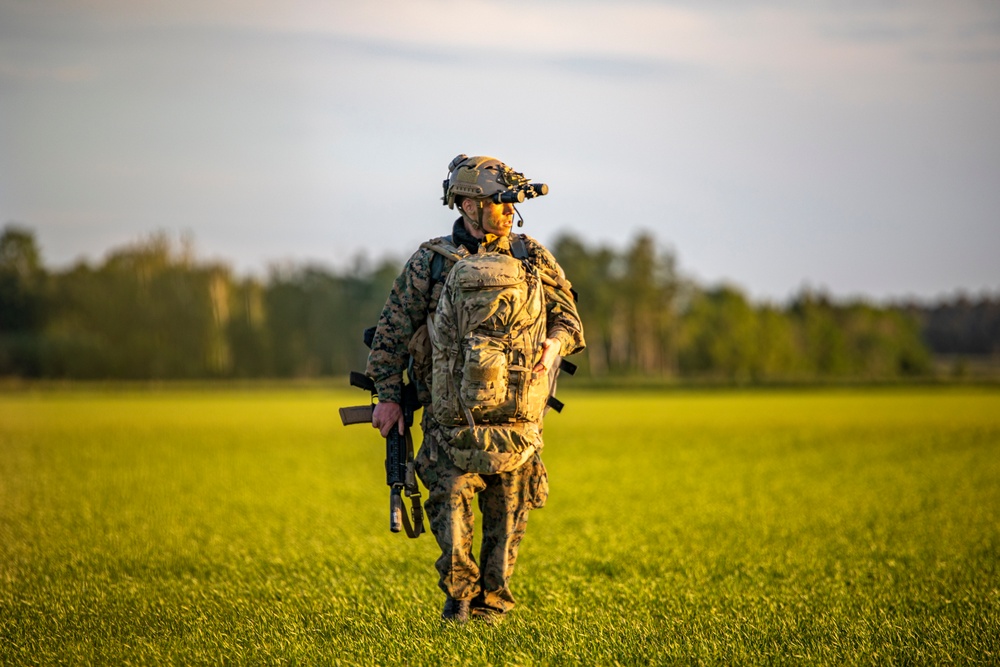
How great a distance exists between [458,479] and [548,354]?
89 centimetres

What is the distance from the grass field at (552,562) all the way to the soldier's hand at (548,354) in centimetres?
149

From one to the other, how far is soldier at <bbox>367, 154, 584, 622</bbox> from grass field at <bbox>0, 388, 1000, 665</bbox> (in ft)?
1.20

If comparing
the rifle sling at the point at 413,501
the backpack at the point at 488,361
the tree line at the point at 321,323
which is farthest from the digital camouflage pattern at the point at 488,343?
the tree line at the point at 321,323

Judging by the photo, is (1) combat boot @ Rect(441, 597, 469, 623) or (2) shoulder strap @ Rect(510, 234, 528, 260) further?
(1) combat boot @ Rect(441, 597, 469, 623)

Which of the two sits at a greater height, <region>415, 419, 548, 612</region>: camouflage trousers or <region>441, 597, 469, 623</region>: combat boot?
<region>415, 419, 548, 612</region>: camouflage trousers

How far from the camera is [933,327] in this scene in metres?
172

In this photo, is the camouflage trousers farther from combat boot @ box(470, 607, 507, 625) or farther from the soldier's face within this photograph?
the soldier's face

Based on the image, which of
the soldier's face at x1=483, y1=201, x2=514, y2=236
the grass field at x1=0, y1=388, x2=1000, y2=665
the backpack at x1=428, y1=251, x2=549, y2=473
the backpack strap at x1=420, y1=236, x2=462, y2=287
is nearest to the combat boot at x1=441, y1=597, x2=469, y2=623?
the grass field at x1=0, y1=388, x2=1000, y2=665

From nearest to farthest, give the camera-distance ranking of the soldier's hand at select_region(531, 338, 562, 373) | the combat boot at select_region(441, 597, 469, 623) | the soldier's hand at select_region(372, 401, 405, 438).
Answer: the soldier's hand at select_region(531, 338, 562, 373) → the combat boot at select_region(441, 597, 469, 623) → the soldier's hand at select_region(372, 401, 405, 438)

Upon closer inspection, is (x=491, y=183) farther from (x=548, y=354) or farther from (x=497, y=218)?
(x=548, y=354)

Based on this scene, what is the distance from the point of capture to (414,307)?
7453 millimetres

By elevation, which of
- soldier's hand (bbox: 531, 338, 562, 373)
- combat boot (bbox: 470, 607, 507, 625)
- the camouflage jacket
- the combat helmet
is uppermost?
the combat helmet

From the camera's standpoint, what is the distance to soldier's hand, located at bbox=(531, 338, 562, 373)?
7.20 metres

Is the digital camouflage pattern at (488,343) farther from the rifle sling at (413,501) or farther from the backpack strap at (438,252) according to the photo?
the rifle sling at (413,501)
